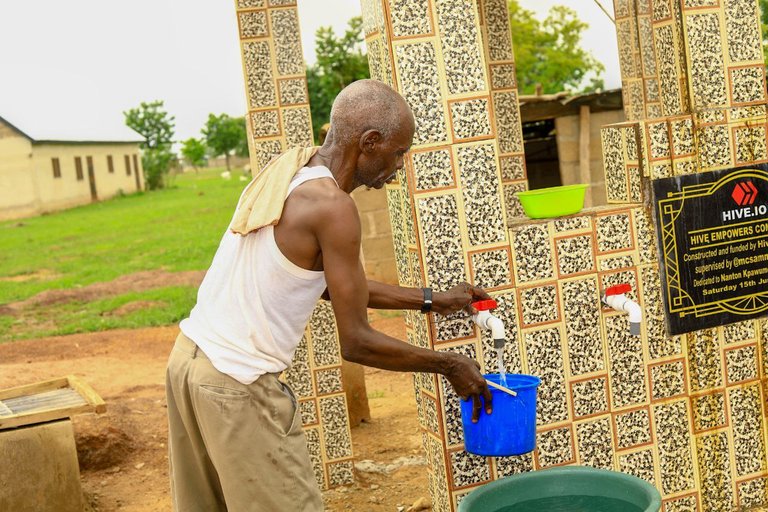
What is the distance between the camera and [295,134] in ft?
17.2

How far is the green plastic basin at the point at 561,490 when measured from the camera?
3170 millimetres

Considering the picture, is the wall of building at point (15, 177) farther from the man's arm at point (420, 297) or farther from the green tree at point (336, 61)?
the man's arm at point (420, 297)

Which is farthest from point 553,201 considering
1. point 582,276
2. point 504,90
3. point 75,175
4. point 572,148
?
point 75,175

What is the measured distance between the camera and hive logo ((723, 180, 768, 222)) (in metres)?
3.87

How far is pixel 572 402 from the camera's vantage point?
3646 mm

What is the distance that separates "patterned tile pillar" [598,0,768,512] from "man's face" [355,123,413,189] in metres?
1.35

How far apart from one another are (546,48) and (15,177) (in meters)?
15.5

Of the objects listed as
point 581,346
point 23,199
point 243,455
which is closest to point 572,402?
point 581,346

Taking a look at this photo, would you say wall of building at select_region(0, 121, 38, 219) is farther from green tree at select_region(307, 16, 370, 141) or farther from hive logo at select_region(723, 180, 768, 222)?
hive logo at select_region(723, 180, 768, 222)

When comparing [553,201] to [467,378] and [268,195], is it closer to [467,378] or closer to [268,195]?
[467,378]

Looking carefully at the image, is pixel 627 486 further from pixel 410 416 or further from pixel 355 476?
pixel 410 416

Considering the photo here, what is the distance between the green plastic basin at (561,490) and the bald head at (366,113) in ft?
4.17

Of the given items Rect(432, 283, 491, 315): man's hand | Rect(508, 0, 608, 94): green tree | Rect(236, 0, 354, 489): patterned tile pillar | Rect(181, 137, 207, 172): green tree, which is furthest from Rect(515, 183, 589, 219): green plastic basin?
Rect(181, 137, 207, 172): green tree

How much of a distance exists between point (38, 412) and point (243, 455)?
216cm
